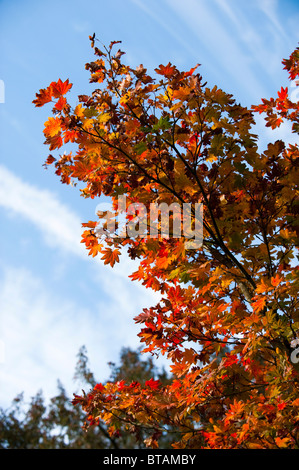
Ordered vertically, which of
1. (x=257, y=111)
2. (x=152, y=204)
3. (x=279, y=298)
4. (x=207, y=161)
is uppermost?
(x=257, y=111)

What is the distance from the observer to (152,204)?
3.43 metres

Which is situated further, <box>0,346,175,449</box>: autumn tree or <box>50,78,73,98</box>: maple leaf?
<box>0,346,175,449</box>: autumn tree

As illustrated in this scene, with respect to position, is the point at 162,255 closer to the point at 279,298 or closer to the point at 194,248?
the point at 194,248

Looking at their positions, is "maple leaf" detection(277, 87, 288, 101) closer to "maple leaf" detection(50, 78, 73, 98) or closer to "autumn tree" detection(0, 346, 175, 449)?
"maple leaf" detection(50, 78, 73, 98)

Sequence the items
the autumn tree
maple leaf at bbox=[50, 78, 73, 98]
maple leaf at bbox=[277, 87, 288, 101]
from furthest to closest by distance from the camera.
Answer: the autumn tree, maple leaf at bbox=[277, 87, 288, 101], maple leaf at bbox=[50, 78, 73, 98]

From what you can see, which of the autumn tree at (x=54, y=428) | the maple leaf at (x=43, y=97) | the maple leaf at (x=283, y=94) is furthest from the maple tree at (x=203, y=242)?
the autumn tree at (x=54, y=428)

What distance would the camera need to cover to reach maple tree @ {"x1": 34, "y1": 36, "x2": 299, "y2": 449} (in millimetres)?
3092

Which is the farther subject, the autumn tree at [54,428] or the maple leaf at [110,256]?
A: the autumn tree at [54,428]

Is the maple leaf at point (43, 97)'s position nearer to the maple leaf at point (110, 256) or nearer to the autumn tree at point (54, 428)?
the maple leaf at point (110, 256)

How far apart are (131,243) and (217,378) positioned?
56.2 inches

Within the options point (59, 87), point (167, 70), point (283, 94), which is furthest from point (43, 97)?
point (283, 94)

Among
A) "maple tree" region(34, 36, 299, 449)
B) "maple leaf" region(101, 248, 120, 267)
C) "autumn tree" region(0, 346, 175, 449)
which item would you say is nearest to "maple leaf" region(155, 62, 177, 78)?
"maple tree" region(34, 36, 299, 449)

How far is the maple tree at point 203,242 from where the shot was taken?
3.09m
